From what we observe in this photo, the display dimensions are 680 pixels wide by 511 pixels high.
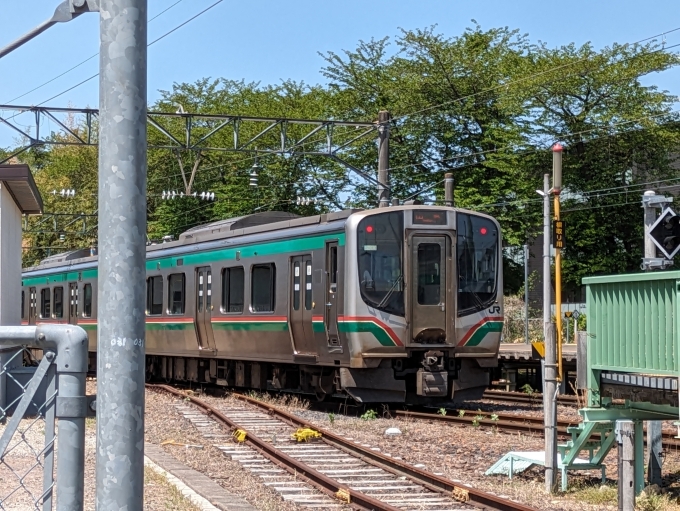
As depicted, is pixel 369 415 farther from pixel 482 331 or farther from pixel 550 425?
pixel 550 425

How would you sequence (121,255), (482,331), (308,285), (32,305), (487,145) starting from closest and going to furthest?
(121,255), (482,331), (308,285), (32,305), (487,145)

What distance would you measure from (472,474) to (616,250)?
2685 centimetres

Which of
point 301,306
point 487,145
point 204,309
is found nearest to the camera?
point 301,306

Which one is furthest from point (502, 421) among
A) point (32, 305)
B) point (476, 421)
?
point (32, 305)

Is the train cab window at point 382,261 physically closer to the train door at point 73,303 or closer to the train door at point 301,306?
the train door at point 301,306

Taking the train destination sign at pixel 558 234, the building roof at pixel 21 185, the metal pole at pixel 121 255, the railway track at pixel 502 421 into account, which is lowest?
the railway track at pixel 502 421

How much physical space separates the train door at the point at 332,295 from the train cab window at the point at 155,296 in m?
7.23

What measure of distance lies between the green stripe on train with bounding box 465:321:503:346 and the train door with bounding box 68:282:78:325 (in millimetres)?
13861

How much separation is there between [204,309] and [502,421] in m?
7.46

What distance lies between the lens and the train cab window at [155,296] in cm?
2311

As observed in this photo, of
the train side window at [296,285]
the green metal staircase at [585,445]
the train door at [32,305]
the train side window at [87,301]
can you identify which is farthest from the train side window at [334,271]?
the train door at [32,305]

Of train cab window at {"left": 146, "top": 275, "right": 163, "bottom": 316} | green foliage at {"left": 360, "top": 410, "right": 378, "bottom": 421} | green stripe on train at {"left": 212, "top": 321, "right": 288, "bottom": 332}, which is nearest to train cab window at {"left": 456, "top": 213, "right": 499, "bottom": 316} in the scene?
green foliage at {"left": 360, "top": 410, "right": 378, "bottom": 421}

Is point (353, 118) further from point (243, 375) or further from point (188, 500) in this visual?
point (188, 500)

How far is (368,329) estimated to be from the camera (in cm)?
1611
